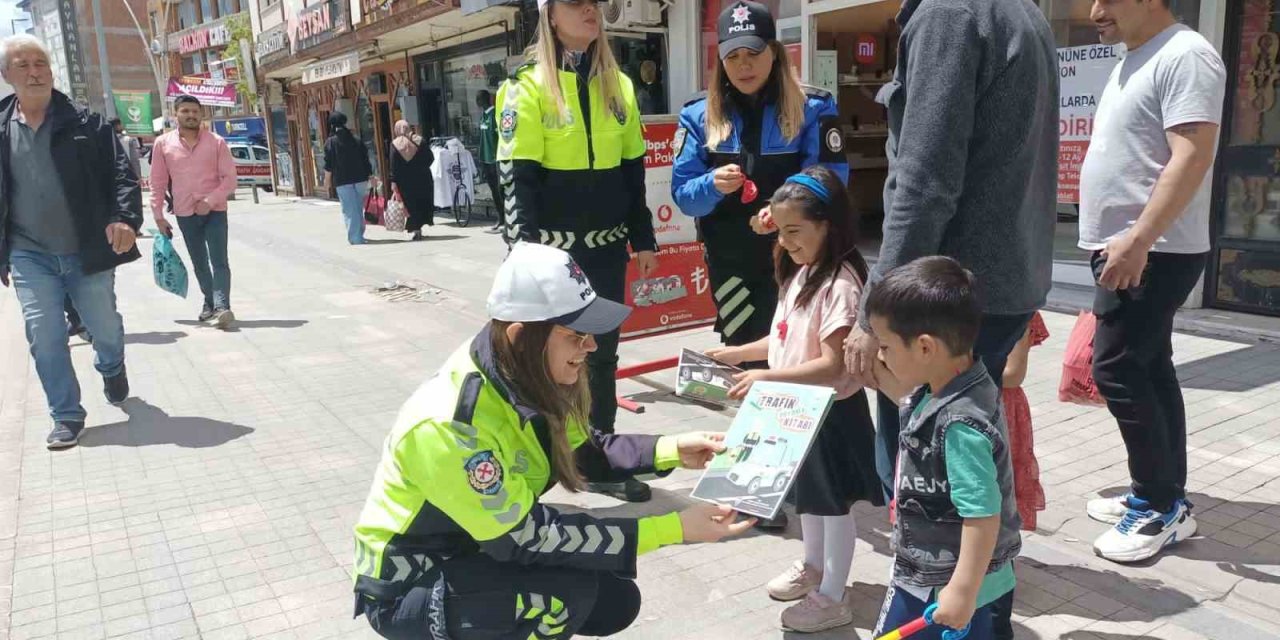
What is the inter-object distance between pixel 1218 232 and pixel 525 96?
519 cm

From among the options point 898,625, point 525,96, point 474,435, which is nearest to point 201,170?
point 525,96

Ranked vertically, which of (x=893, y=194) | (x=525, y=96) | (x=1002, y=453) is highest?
(x=525, y=96)

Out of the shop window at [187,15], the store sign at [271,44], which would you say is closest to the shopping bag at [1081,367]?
the store sign at [271,44]

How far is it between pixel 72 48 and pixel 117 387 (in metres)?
63.9

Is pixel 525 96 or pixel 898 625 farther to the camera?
pixel 525 96

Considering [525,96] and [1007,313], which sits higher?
[525,96]

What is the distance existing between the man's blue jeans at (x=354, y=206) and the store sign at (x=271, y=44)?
980 cm

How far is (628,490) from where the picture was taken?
3.86 m

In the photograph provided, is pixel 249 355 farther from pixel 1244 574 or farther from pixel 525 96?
pixel 1244 574

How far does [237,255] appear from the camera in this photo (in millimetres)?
13008

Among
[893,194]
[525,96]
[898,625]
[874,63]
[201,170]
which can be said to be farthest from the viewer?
[874,63]

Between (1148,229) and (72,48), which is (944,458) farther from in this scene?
(72,48)

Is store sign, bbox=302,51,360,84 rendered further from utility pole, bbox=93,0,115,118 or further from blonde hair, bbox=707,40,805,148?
blonde hair, bbox=707,40,805,148

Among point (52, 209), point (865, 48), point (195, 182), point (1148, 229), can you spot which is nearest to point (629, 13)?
point (865, 48)
